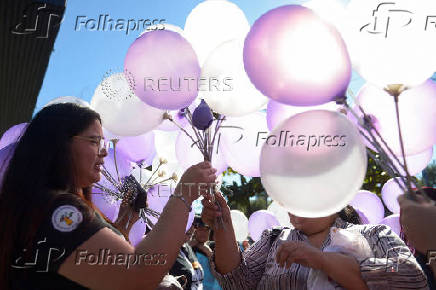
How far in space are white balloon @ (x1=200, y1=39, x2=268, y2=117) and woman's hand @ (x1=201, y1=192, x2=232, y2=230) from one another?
40 centimetres

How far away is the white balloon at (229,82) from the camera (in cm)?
167

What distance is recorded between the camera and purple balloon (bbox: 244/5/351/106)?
50.5 inches

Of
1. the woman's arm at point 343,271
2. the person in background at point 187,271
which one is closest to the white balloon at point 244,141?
the woman's arm at point 343,271

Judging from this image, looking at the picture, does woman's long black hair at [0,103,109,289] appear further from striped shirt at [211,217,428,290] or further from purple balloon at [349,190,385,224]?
purple balloon at [349,190,385,224]

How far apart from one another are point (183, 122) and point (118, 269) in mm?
1160

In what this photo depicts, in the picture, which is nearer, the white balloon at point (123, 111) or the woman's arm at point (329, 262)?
the woman's arm at point (329, 262)

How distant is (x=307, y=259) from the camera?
1.44 meters

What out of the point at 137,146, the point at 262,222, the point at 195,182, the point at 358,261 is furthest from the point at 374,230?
the point at 262,222

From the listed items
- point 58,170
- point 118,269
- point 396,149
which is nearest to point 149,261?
point 118,269

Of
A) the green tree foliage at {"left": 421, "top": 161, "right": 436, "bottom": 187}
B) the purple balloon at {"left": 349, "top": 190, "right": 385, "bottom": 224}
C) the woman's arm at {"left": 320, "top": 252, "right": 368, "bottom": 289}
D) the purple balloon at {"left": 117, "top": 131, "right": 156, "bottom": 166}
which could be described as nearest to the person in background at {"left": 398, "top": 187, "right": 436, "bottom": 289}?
the woman's arm at {"left": 320, "top": 252, "right": 368, "bottom": 289}

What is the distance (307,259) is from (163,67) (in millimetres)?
982

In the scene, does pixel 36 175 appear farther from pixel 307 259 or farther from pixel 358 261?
Answer: pixel 358 261

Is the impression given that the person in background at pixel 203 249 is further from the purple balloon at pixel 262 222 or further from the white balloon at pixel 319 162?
the white balloon at pixel 319 162

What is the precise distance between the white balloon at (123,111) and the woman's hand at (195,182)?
21.9 inches
